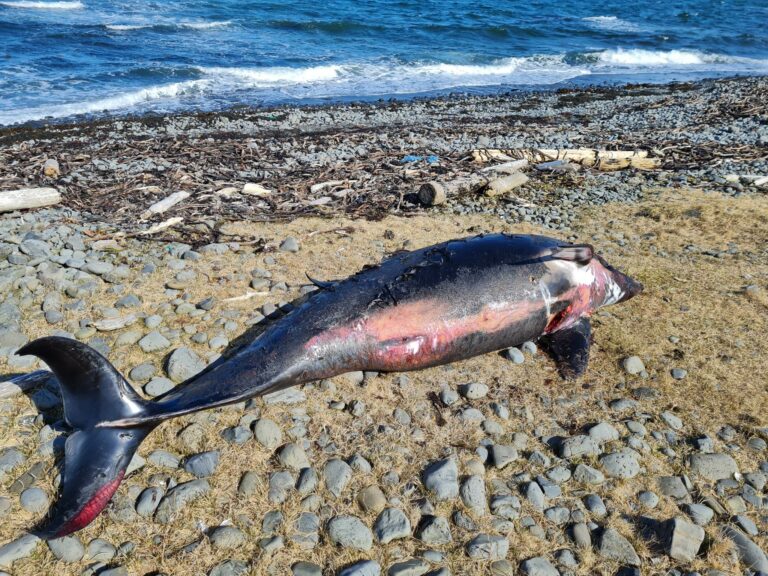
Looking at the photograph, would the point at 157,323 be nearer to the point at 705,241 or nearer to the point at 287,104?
the point at 705,241

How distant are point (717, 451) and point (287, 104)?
18.4m

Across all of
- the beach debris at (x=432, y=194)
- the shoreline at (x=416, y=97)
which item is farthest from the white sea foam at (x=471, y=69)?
the beach debris at (x=432, y=194)

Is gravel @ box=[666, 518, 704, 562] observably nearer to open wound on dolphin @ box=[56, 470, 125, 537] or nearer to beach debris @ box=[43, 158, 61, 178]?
open wound on dolphin @ box=[56, 470, 125, 537]

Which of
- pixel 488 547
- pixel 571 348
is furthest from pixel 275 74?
pixel 488 547

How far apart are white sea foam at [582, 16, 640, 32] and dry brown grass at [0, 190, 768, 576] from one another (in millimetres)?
35341

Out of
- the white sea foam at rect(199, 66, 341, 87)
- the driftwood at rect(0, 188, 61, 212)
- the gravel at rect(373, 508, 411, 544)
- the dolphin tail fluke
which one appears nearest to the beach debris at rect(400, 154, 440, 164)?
the driftwood at rect(0, 188, 61, 212)

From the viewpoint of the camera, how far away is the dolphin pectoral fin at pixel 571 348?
4957 millimetres

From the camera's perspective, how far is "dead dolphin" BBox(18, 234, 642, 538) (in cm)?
367

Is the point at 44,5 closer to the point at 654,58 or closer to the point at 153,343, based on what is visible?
the point at 654,58

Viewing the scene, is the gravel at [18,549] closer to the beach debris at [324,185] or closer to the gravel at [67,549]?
the gravel at [67,549]

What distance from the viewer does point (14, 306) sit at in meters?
5.38

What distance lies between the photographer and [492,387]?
478cm

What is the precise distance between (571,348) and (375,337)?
1.89 metres

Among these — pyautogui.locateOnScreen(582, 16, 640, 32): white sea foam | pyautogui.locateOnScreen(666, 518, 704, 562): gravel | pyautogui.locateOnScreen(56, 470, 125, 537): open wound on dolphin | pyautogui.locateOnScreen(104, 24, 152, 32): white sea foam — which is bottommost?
pyautogui.locateOnScreen(666, 518, 704, 562): gravel
